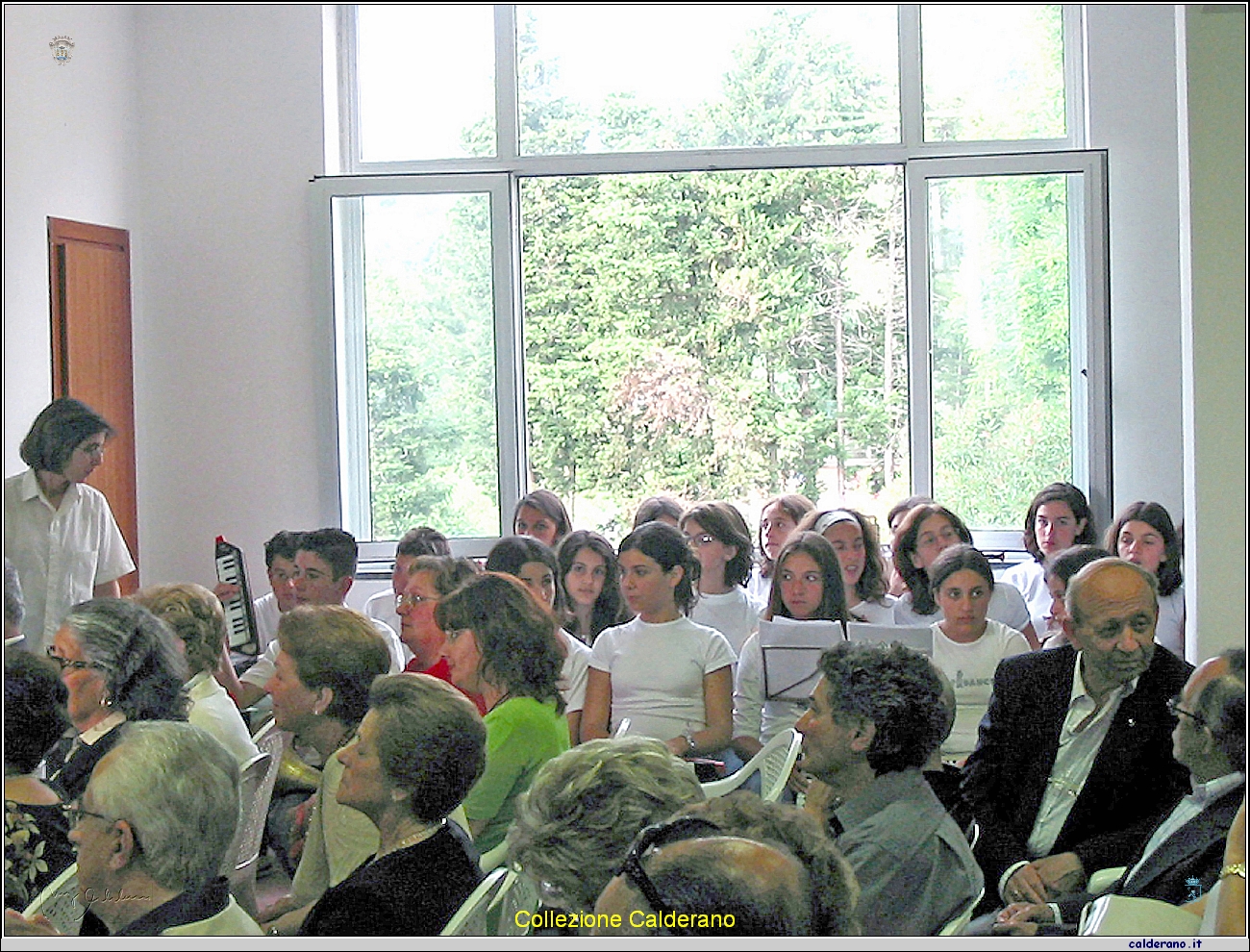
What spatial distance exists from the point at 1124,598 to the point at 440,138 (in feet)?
14.6

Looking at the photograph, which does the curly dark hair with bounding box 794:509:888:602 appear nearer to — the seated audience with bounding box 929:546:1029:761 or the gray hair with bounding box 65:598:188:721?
the seated audience with bounding box 929:546:1029:761

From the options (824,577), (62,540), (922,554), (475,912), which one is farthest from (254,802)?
(922,554)

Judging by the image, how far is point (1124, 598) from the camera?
2588 millimetres

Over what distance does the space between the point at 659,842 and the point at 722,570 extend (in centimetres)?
267

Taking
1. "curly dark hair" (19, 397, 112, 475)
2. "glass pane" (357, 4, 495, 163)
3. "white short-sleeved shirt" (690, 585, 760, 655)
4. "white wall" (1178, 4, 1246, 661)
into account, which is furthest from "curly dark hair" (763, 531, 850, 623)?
"glass pane" (357, 4, 495, 163)

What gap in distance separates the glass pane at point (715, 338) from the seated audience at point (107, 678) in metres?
3.78

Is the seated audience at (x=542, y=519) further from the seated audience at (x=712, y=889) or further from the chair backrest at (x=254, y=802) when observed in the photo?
the seated audience at (x=712, y=889)

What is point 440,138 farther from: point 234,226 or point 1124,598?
point 1124,598

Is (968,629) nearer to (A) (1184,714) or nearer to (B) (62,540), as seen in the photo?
(A) (1184,714)

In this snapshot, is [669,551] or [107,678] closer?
[107,678]

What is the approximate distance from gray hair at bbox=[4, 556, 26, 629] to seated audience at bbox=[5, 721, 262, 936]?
A: 66cm

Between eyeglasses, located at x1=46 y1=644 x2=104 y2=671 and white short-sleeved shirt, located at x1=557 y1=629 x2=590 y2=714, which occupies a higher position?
eyeglasses, located at x1=46 y1=644 x2=104 y2=671

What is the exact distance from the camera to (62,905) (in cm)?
227

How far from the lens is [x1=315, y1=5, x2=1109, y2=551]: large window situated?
232 inches
